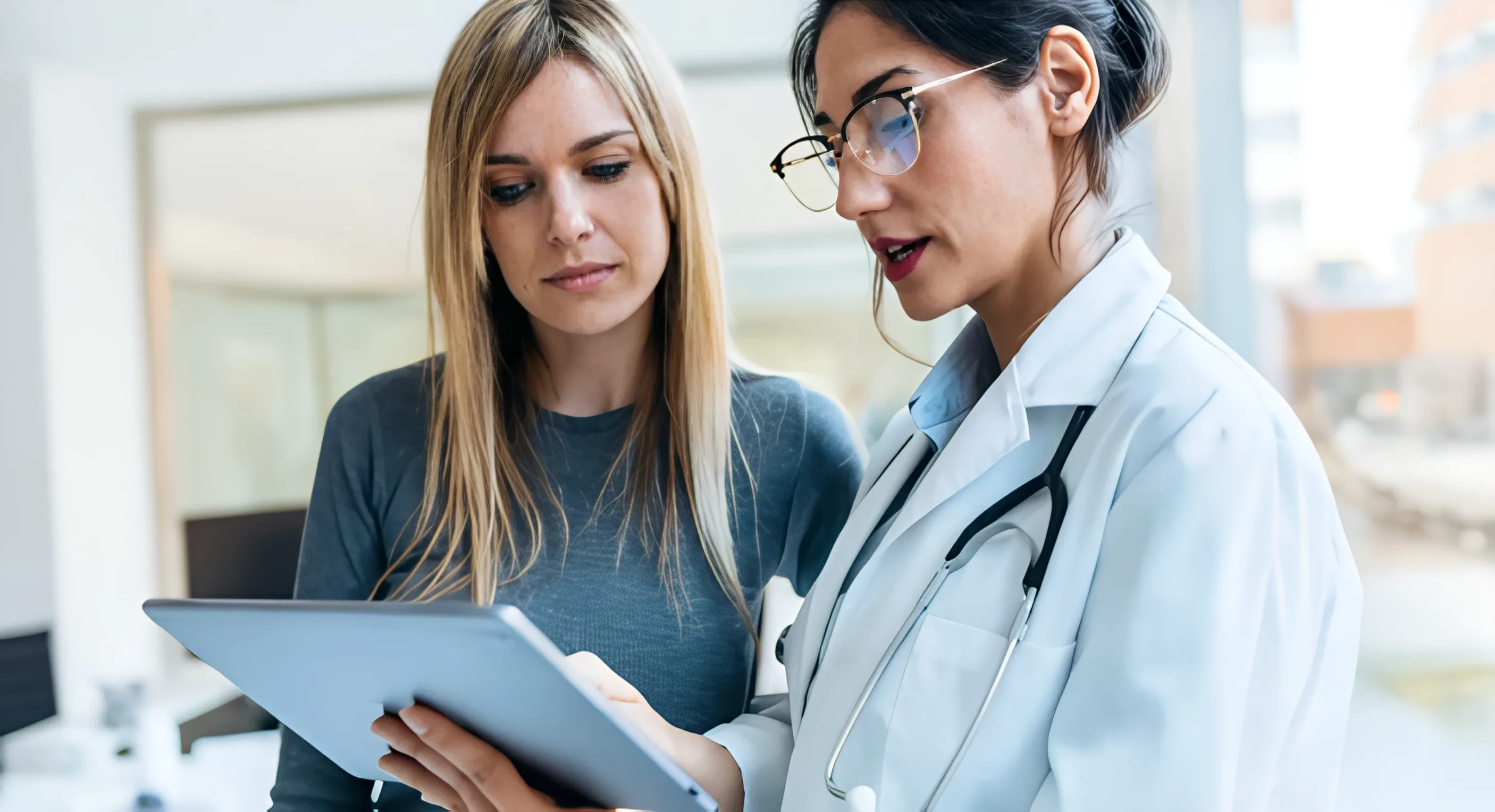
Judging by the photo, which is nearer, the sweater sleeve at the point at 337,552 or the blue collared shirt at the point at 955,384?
the blue collared shirt at the point at 955,384

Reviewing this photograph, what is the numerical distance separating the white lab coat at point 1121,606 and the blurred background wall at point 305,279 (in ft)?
6.76

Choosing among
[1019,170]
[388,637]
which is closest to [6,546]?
[388,637]

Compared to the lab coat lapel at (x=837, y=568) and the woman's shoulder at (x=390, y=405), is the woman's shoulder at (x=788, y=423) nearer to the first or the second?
the lab coat lapel at (x=837, y=568)

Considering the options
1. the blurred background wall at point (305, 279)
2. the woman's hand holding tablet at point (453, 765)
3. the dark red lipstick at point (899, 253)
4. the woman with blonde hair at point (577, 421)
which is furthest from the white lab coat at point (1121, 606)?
the blurred background wall at point (305, 279)

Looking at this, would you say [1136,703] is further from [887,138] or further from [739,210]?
[739,210]

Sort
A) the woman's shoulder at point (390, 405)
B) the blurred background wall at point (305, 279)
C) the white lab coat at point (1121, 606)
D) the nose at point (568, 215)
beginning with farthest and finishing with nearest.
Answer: the blurred background wall at point (305, 279), the woman's shoulder at point (390, 405), the nose at point (568, 215), the white lab coat at point (1121, 606)

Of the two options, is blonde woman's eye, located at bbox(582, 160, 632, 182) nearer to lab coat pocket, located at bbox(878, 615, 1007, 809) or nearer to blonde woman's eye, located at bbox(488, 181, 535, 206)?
blonde woman's eye, located at bbox(488, 181, 535, 206)

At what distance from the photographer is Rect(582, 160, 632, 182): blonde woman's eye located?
1.25 m

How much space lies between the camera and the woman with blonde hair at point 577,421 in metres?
1.24

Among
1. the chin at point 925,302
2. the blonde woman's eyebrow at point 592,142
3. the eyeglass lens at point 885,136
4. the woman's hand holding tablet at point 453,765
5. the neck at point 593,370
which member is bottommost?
the woman's hand holding tablet at point 453,765

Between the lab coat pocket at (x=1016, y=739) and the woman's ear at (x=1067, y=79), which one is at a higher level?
the woman's ear at (x=1067, y=79)

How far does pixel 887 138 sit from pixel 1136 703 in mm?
511

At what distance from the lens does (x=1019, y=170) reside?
92 centimetres

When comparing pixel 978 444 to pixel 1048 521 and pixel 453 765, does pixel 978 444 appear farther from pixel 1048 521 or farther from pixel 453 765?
pixel 453 765
